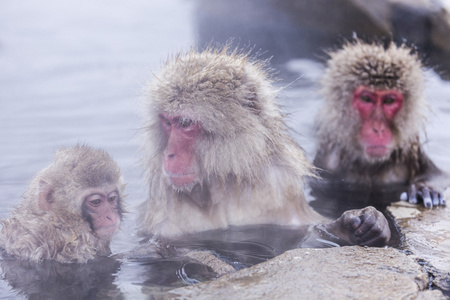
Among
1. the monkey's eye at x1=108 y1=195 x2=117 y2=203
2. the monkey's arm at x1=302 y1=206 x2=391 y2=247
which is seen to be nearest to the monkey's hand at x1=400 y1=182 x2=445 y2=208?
A: the monkey's arm at x1=302 y1=206 x2=391 y2=247

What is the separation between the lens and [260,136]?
3.75 metres

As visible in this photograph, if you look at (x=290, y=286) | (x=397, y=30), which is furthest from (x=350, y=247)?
(x=397, y=30)

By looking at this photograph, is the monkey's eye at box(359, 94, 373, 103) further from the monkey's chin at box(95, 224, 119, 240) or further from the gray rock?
the monkey's chin at box(95, 224, 119, 240)

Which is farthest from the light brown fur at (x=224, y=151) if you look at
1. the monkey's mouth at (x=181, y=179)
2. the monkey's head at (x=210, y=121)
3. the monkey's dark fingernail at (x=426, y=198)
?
the monkey's dark fingernail at (x=426, y=198)

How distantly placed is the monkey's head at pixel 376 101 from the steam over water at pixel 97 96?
469mm

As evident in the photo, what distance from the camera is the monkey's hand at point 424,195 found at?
4.84 meters

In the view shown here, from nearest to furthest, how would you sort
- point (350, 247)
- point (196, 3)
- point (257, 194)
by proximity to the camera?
point (350, 247) → point (257, 194) → point (196, 3)

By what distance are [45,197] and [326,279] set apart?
1.66 metres

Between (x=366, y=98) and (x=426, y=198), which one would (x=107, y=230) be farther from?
(x=366, y=98)

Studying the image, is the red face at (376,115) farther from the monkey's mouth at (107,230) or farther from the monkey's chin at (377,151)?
the monkey's mouth at (107,230)

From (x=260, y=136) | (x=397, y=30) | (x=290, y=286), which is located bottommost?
(x=290, y=286)

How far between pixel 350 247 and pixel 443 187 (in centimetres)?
220

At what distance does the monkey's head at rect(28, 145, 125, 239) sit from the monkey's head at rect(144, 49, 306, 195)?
358 mm

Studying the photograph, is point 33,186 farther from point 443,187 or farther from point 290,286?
point 443,187
